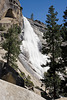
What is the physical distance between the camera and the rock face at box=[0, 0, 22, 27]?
137 ft

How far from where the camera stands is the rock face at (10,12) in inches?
1641

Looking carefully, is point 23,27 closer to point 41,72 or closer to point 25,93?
point 41,72

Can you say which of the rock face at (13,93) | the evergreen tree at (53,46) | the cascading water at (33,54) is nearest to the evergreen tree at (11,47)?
the evergreen tree at (53,46)

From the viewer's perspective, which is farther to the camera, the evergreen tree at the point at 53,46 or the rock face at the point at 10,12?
the rock face at the point at 10,12

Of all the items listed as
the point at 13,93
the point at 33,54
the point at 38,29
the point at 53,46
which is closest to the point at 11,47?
the point at 53,46

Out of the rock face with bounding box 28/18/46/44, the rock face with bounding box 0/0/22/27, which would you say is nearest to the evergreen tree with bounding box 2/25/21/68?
the rock face with bounding box 0/0/22/27

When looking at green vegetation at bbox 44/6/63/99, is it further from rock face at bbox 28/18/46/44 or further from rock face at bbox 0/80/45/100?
rock face at bbox 28/18/46/44

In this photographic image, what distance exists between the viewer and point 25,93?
4262 mm

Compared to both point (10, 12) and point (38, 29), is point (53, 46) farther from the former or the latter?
point (38, 29)

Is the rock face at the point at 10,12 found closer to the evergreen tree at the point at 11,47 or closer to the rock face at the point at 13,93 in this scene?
the evergreen tree at the point at 11,47

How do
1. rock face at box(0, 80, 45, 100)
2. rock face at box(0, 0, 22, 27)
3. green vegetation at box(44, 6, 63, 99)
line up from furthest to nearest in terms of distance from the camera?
rock face at box(0, 0, 22, 27), green vegetation at box(44, 6, 63, 99), rock face at box(0, 80, 45, 100)

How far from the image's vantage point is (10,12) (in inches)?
1761

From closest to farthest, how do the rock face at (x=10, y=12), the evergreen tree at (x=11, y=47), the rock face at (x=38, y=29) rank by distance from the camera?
the evergreen tree at (x=11, y=47), the rock face at (x=10, y=12), the rock face at (x=38, y=29)

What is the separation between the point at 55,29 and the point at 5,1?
3213 cm
